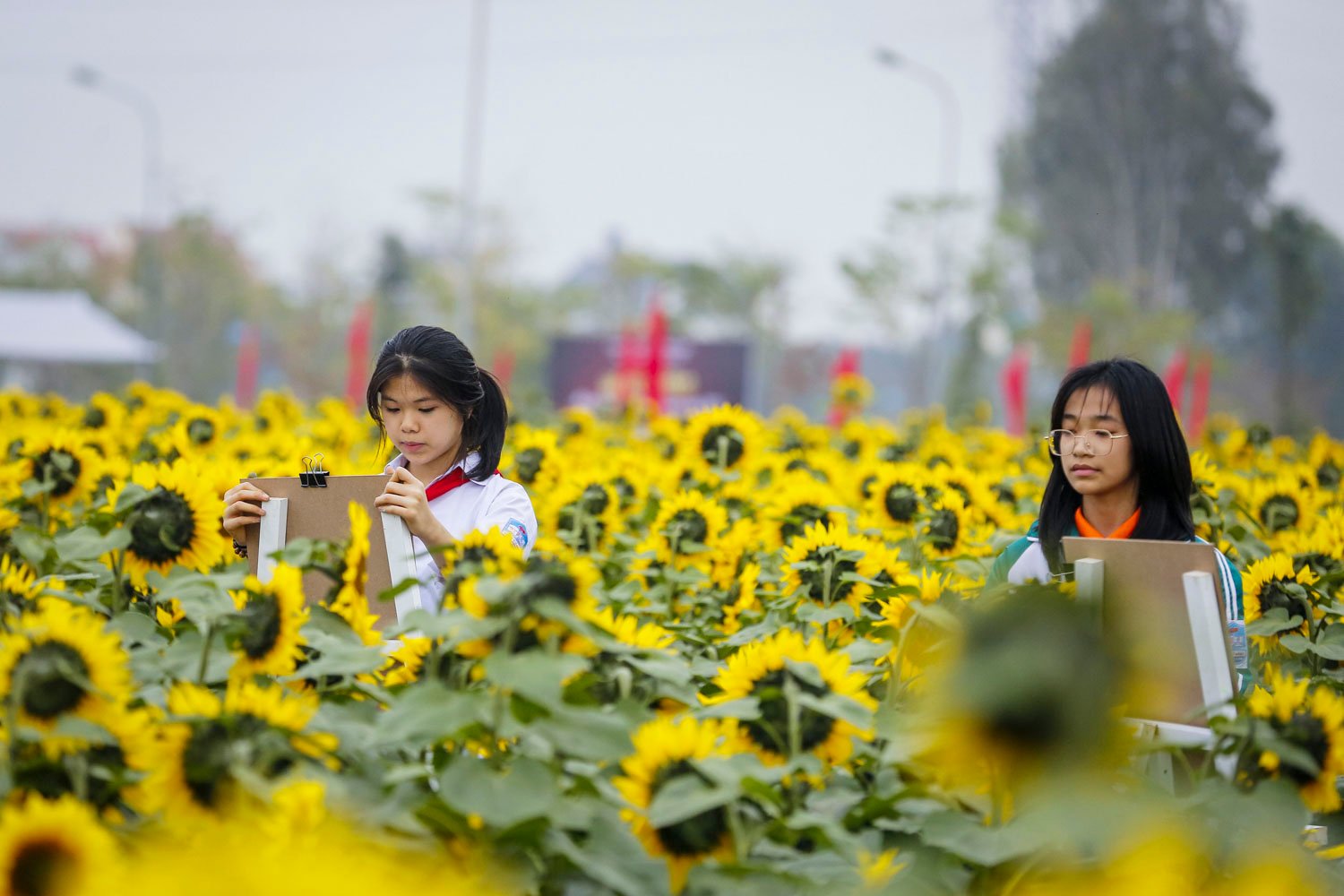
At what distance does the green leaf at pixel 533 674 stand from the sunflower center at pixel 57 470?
2.02m

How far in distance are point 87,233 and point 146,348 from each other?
24823mm

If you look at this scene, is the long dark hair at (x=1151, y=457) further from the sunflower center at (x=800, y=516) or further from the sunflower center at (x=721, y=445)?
the sunflower center at (x=721, y=445)

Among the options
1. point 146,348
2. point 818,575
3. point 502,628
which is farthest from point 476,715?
point 146,348

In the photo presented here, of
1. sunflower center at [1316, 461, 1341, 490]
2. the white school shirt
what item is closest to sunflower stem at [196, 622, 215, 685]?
the white school shirt

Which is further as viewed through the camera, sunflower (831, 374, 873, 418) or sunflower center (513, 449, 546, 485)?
sunflower (831, 374, 873, 418)

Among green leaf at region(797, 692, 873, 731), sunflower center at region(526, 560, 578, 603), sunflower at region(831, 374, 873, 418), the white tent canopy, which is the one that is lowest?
the white tent canopy

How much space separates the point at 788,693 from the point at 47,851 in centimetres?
73

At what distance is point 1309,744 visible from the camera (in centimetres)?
153

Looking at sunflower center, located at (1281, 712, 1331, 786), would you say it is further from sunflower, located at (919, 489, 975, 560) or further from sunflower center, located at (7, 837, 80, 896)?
sunflower, located at (919, 489, 975, 560)

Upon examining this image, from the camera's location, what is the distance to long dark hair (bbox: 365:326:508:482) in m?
2.73

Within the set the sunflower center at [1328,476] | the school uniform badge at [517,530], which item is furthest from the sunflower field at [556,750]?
the sunflower center at [1328,476]

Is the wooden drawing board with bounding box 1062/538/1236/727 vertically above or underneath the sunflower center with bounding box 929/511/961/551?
above

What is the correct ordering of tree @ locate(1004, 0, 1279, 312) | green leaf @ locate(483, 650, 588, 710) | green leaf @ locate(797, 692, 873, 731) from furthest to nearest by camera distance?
tree @ locate(1004, 0, 1279, 312) → green leaf @ locate(797, 692, 873, 731) → green leaf @ locate(483, 650, 588, 710)

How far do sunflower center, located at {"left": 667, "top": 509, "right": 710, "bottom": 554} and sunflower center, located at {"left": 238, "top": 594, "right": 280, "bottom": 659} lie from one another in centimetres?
158
